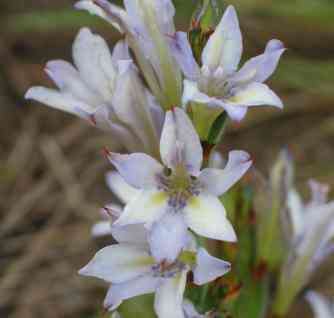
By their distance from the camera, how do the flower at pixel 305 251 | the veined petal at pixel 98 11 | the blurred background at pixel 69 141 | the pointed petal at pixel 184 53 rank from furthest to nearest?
1. the blurred background at pixel 69 141
2. the flower at pixel 305 251
3. the veined petal at pixel 98 11
4. the pointed petal at pixel 184 53

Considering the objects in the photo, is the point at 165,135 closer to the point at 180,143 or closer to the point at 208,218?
the point at 180,143

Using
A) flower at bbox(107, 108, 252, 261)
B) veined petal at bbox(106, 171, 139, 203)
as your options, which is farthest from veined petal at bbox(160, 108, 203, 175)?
veined petal at bbox(106, 171, 139, 203)

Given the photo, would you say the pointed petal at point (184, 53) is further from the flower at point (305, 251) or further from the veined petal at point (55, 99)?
the flower at point (305, 251)

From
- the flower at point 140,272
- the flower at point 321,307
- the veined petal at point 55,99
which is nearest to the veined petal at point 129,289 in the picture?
the flower at point 140,272

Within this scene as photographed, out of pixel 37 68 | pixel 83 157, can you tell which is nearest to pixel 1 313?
pixel 83 157

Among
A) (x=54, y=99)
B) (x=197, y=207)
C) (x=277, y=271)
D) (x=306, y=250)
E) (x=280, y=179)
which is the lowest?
(x=277, y=271)

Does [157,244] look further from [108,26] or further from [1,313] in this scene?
[108,26]

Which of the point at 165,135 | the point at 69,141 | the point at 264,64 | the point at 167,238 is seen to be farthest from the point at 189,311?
the point at 69,141
